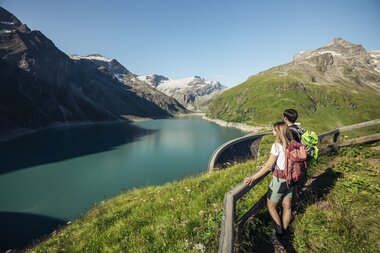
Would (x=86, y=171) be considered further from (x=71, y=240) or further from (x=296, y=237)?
(x=296, y=237)

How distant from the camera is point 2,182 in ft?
194

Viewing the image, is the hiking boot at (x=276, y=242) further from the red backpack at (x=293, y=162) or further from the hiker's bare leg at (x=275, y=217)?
the red backpack at (x=293, y=162)

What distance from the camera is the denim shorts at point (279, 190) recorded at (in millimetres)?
7012

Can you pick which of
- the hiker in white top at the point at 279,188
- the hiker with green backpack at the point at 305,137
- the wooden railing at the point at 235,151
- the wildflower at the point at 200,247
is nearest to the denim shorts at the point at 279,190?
the hiker in white top at the point at 279,188

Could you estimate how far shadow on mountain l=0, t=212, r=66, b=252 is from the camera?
32634mm

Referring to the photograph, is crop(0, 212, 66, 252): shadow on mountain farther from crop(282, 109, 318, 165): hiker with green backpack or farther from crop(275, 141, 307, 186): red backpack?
crop(282, 109, 318, 165): hiker with green backpack

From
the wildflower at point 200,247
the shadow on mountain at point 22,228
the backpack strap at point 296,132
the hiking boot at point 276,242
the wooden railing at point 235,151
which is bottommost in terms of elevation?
the shadow on mountain at point 22,228

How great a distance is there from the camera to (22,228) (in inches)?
1458

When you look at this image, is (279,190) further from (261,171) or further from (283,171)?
(261,171)

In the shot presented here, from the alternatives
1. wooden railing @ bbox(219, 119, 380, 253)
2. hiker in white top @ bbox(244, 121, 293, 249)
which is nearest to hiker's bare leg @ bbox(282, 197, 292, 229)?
hiker in white top @ bbox(244, 121, 293, 249)

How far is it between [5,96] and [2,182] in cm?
12759

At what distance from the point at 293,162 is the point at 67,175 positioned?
67.9m

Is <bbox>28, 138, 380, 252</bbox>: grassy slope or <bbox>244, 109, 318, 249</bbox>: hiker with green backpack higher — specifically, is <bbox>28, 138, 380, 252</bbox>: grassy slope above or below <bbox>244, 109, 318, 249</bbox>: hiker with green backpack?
below

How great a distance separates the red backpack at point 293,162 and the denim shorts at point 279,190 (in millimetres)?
130
